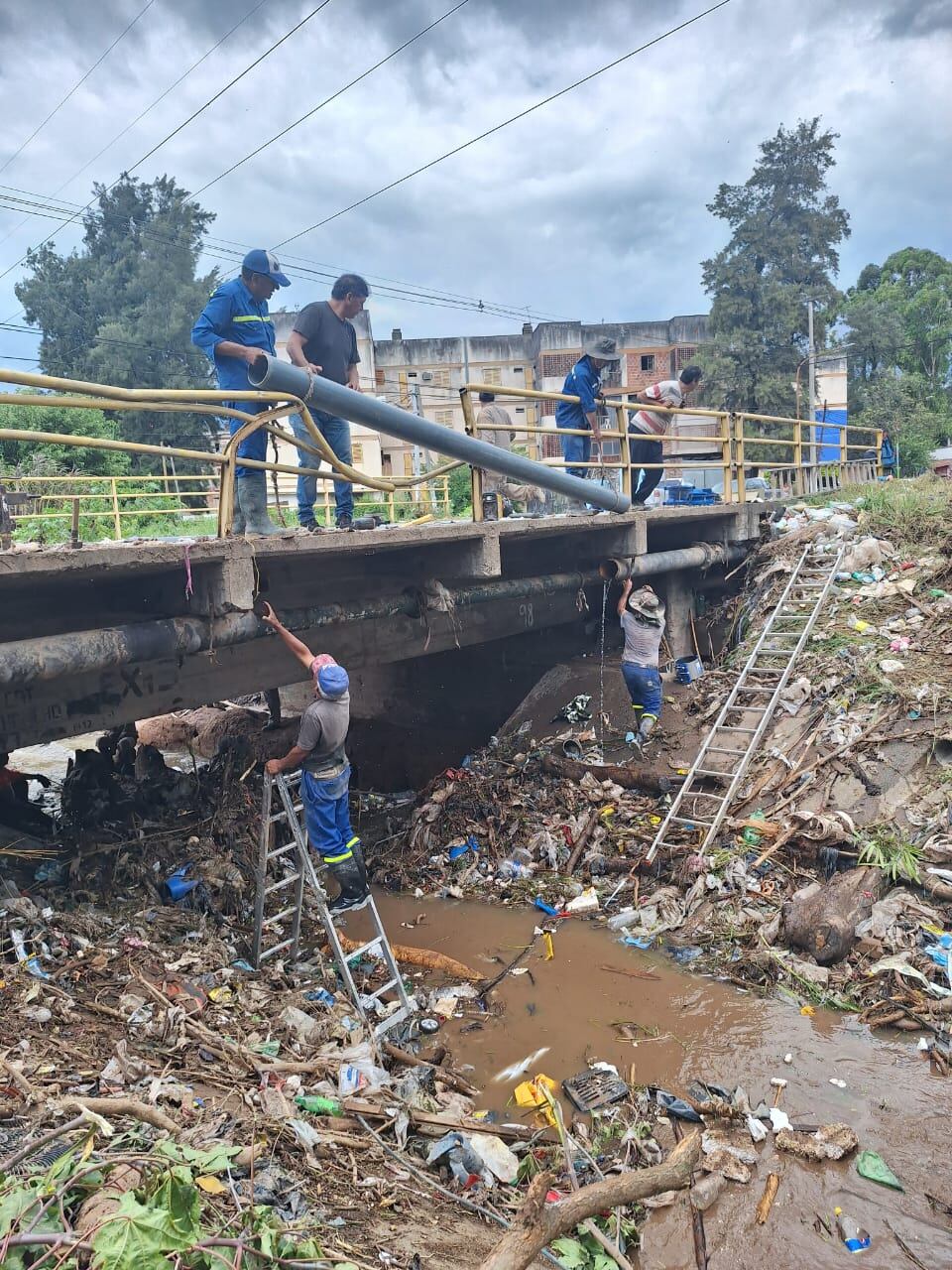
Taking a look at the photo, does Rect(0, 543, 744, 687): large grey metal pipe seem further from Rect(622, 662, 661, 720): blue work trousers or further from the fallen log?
the fallen log

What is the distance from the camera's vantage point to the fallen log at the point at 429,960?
568cm

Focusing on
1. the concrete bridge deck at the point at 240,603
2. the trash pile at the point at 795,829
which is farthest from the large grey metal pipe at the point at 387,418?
the trash pile at the point at 795,829

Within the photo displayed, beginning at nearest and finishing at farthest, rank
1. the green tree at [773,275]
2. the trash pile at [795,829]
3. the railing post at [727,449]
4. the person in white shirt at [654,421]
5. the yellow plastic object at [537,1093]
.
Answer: the yellow plastic object at [537,1093] → the trash pile at [795,829] → the person in white shirt at [654,421] → the railing post at [727,449] → the green tree at [773,275]

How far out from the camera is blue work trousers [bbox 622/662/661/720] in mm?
8461

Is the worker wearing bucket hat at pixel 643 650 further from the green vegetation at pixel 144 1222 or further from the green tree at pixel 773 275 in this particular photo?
the green tree at pixel 773 275

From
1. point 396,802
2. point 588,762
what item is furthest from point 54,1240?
point 396,802

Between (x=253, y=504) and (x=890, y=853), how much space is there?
15.8 feet

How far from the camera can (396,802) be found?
30.9 feet

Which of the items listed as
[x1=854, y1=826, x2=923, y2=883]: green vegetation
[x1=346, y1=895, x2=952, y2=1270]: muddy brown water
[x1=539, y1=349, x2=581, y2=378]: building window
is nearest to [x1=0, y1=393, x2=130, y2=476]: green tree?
[x1=346, y1=895, x2=952, y2=1270]: muddy brown water

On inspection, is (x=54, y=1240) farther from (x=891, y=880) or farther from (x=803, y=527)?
(x=803, y=527)

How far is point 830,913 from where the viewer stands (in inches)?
211

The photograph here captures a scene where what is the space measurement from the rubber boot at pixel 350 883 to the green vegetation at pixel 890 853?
133 inches

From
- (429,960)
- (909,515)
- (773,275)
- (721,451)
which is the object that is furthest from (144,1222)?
(773,275)

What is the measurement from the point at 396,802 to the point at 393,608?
11.1 feet
